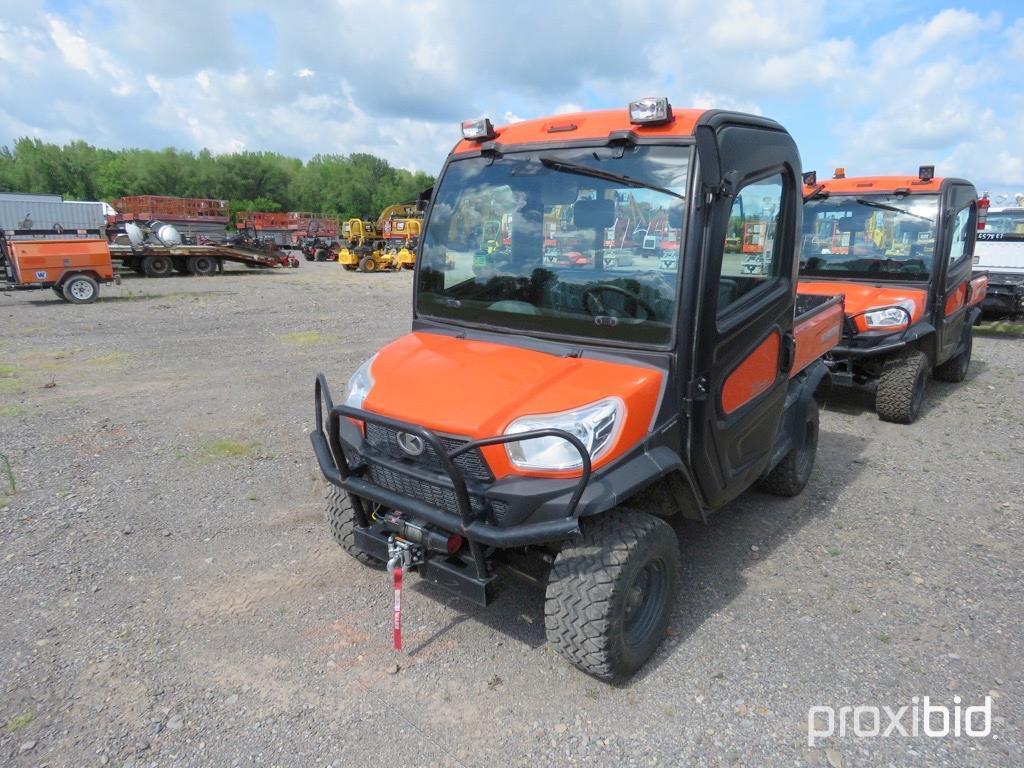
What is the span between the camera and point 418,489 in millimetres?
2809

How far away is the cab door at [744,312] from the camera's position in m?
2.92

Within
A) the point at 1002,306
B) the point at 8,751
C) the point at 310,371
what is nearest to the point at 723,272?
the point at 8,751

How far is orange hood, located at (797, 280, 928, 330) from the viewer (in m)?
6.21

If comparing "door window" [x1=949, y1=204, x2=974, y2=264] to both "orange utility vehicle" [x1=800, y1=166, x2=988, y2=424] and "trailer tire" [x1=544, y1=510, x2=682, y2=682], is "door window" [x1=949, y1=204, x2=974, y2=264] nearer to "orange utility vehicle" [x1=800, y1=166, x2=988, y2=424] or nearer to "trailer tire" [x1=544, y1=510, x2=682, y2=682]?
"orange utility vehicle" [x1=800, y1=166, x2=988, y2=424]

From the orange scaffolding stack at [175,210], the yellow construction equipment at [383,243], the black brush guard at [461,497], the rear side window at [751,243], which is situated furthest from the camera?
the orange scaffolding stack at [175,210]

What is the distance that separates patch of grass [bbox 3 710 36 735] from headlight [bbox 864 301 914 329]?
21.6ft

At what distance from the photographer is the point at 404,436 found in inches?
112

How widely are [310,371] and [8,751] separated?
6089mm

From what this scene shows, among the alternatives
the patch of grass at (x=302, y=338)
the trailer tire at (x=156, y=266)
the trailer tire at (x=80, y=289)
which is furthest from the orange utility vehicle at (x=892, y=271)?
the trailer tire at (x=156, y=266)

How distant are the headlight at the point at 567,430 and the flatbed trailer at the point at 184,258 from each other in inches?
906

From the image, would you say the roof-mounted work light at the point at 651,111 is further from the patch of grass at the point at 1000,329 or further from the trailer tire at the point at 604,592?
the patch of grass at the point at 1000,329

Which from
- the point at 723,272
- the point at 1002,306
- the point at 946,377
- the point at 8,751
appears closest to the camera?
the point at 8,751

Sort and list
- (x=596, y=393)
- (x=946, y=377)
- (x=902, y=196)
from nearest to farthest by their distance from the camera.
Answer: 1. (x=596, y=393)
2. (x=902, y=196)
3. (x=946, y=377)

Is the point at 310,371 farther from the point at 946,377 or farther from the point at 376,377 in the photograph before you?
the point at 946,377
